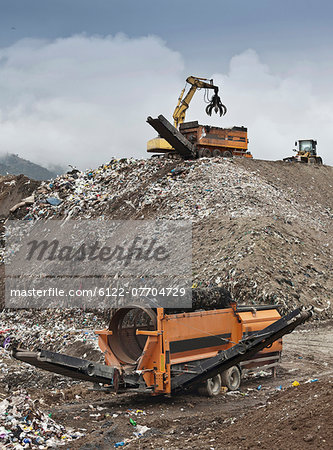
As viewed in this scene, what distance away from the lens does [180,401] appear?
299 inches

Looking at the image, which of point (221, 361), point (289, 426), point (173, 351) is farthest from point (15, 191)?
point (289, 426)

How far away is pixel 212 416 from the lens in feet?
22.0

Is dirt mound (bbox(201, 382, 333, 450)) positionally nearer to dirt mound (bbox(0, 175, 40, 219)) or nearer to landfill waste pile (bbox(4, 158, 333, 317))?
landfill waste pile (bbox(4, 158, 333, 317))

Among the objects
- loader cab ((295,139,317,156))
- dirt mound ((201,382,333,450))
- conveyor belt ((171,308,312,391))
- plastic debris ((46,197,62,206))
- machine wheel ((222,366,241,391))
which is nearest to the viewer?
dirt mound ((201,382,333,450))

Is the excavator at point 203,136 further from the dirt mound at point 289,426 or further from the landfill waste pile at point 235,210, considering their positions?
the dirt mound at point 289,426

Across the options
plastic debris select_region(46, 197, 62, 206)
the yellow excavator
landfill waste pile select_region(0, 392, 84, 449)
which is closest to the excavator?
the yellow excavator

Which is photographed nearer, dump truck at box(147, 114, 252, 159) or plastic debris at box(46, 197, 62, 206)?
dump truck at box(147, 114, 252, 159)

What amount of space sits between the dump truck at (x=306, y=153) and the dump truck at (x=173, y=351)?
2451cm

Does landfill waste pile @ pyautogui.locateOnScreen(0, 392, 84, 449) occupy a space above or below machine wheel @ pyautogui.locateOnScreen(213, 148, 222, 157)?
below

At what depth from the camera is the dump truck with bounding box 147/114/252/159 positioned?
23288 millimetres

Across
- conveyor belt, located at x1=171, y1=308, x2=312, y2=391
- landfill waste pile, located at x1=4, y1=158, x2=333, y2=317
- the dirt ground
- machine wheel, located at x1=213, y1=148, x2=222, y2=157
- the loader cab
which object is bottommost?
the dirt ground

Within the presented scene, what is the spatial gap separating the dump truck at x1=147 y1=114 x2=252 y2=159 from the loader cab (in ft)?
26.0

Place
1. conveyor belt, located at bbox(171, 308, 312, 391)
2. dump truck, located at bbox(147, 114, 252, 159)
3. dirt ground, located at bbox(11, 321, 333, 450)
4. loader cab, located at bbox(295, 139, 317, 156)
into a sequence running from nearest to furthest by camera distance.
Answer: dirt ground, located at bbox(11, 321, 333, 450) < conveyor belt, located at bbox(171, 308, 312, 391) < dump truck, located at bbox(147, 114, 252, 159) < loader cab, located at bbox(295, 139, 317, 156)

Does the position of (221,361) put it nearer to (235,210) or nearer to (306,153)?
(235,210)
